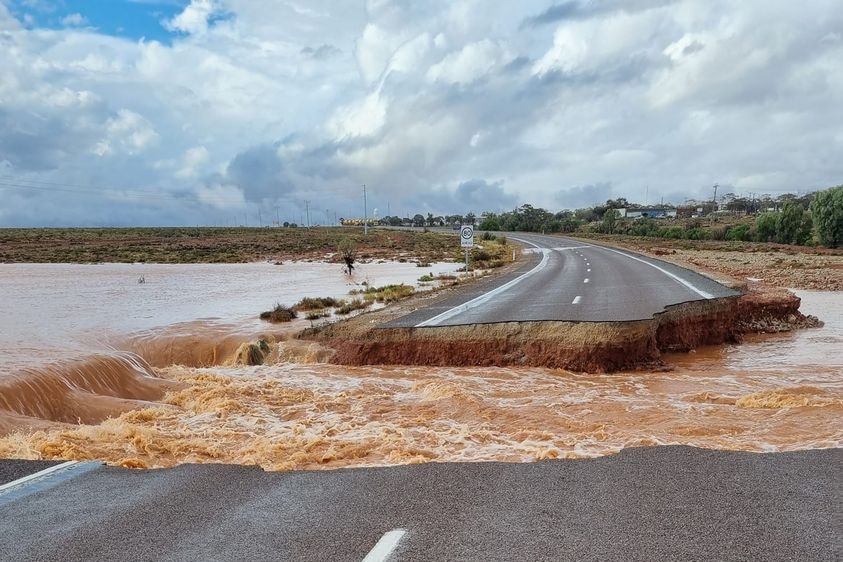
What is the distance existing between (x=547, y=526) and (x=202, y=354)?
531 inches

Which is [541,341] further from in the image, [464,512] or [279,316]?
[279,316]

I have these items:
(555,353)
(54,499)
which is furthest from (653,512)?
(555,353)

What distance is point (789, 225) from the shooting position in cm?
7725

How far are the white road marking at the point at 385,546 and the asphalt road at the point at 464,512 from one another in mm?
47

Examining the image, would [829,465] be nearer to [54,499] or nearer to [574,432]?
[574,432]

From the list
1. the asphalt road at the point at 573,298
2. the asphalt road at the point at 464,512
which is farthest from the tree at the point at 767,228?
the asphalt road at the point at 464,512

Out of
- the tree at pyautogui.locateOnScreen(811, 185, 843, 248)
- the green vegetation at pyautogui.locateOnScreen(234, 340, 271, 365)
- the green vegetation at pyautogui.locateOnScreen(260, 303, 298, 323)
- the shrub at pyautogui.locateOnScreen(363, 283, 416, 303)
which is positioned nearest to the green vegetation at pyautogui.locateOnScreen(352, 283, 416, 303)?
the shrub at pyautogui.locateOnScreen(363, 283, 416, 303)

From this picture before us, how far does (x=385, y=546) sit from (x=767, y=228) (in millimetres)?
89085

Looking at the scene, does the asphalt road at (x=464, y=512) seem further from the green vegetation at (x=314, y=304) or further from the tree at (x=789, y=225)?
the tree at (x=789, y=225)

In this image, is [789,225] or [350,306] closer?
[350,306]

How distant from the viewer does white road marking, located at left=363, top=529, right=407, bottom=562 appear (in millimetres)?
4281

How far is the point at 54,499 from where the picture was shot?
5.72 m

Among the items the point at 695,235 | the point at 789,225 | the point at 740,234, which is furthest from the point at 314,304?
the point at 695,235

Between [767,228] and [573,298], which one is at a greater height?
[767,228]
